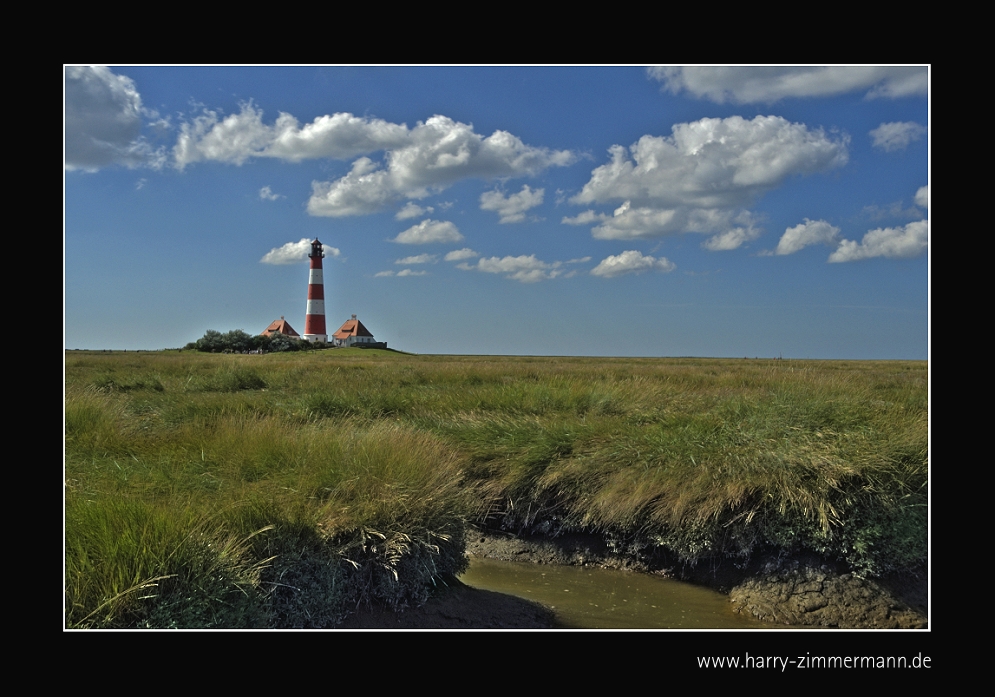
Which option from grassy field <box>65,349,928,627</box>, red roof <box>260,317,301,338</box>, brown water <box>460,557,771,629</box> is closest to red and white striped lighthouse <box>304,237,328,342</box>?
red roof <box>260,317,301,338</box>

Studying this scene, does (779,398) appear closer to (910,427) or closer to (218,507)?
(910,427)

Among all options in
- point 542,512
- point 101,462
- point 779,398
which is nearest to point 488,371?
point 779,398

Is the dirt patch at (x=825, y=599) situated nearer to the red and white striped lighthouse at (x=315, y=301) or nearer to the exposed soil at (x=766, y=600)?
the exposed soil at (x=766, y=600)

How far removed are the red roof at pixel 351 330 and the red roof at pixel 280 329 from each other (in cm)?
584

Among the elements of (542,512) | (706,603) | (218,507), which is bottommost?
(706,603)

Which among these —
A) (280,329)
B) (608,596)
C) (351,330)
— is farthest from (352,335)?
(608,596)

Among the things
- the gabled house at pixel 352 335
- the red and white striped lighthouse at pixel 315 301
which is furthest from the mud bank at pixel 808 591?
the gabled house at pixel 352 335

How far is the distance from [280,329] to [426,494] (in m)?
68.0

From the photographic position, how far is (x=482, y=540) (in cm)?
746

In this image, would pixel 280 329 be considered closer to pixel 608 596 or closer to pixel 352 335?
pixel 352 335

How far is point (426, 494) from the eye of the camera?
567cm

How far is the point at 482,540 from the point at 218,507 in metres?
3.27

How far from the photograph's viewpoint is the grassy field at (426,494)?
4211 mm

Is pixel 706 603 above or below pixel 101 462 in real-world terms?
below
